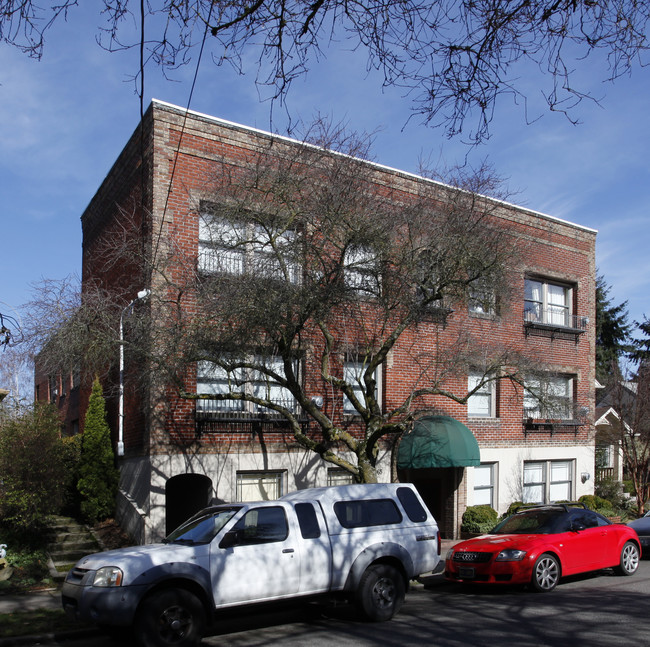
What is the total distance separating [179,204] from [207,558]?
8.95 meters

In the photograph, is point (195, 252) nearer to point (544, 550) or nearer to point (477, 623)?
point (544, 550)

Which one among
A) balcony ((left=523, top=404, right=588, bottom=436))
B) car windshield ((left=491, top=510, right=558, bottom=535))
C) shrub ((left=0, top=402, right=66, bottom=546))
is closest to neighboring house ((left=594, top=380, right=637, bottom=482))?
balcony ((left=523, top=404, right=588, bottom=436))

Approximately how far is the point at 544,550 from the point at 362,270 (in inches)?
228

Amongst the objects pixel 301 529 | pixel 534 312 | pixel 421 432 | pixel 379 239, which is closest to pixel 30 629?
pixel 301 529

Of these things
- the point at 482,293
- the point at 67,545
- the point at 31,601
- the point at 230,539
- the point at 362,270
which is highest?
the point at 362,270

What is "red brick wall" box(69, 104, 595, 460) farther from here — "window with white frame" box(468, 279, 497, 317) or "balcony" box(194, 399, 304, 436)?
"window with white frame" box(468, 279, 497, 317)

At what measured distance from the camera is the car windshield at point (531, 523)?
43.5 ft

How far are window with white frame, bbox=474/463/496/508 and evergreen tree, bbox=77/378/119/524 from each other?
32.6 feet

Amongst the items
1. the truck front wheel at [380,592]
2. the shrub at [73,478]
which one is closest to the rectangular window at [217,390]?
the shrub at [73,478]

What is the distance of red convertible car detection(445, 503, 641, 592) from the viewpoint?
484 inches

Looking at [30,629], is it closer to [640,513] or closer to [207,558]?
[207,558]

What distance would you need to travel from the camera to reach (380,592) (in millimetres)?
10359

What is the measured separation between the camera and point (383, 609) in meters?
10.3

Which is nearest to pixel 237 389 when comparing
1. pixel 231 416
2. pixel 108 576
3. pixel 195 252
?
pixel 231 416
